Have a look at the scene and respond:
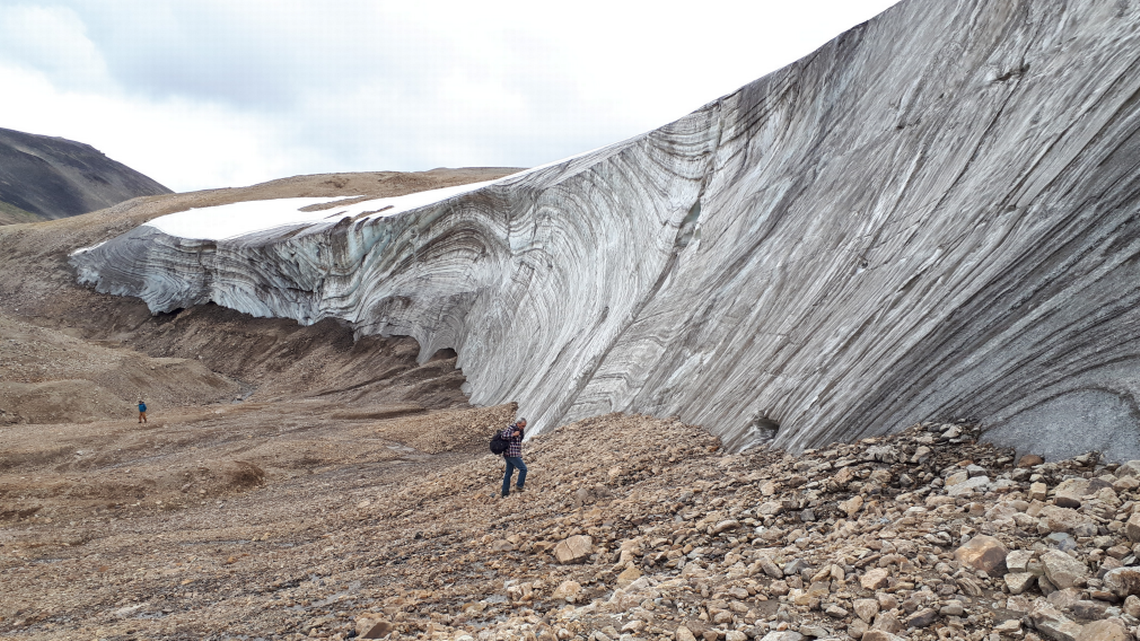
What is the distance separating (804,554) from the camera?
4.41m

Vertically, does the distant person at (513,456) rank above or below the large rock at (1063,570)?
below

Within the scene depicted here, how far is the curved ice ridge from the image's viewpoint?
16.8 ft

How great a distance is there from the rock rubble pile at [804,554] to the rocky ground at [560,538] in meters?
0.02

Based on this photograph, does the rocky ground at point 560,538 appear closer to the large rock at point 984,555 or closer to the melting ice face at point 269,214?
the large rock at point 984,555

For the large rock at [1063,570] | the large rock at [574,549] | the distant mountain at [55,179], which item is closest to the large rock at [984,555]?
the large rock at [1063,570]

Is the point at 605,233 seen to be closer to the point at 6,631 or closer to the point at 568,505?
the point at 568,505

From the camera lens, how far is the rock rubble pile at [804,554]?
331 cm

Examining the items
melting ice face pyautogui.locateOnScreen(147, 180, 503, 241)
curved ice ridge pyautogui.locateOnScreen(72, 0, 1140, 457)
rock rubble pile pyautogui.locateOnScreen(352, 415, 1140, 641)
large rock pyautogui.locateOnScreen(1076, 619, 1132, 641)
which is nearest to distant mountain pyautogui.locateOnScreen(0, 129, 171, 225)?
melting ice face pyautogui.locateOnScreen(147, 180, 503, 241)

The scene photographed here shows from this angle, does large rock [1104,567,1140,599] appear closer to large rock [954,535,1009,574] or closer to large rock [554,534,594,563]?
large rock [954,535,1009,574]

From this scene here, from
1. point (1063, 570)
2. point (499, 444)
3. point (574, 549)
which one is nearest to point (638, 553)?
point (574, 549)

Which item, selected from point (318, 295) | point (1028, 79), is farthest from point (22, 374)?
point (1028, 79)

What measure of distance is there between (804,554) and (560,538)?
97.1 inches

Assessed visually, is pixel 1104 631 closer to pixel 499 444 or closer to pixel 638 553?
pixel 638 553

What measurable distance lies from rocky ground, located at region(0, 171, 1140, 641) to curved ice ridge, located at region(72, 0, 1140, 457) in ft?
2.04
